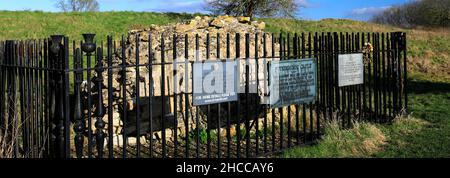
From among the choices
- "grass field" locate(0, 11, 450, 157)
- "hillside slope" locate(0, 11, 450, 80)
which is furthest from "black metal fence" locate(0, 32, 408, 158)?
"hillside slope" locate(0, 11, 450, 80)

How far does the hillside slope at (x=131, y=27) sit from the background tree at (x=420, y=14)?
18.9m

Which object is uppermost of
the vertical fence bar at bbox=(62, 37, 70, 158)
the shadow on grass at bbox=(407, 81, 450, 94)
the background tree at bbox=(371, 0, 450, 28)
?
the background tree at bbox=(371, 0, 450, 28)

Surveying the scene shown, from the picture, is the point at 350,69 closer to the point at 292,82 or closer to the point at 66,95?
the point at 292,82

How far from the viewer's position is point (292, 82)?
6676 mm

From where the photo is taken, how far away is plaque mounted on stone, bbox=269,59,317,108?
251 inches

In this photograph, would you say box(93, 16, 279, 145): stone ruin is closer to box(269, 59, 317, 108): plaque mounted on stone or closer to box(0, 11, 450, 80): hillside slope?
box(269, 59, 317, 108): plaque mounted on stone

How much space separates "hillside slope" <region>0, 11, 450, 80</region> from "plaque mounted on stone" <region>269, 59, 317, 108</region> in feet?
43.3

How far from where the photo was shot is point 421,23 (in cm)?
5819

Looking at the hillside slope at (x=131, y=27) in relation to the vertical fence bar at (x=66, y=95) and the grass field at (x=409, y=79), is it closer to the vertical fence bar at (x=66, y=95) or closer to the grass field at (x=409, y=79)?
the grass field at (x=409, y=79)

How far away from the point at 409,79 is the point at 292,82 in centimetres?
1256

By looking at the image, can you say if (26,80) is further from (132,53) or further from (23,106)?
(132,53)

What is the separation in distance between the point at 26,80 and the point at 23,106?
287 millimetres

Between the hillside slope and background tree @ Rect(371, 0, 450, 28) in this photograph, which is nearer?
the hillside slope

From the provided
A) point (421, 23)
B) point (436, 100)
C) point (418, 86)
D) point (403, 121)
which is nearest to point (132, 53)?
point (403, 121)
